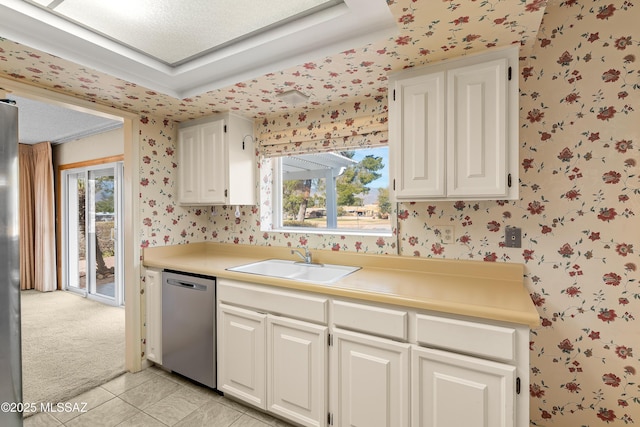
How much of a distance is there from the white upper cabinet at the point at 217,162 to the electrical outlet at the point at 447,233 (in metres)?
1.58

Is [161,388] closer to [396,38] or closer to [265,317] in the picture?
[265,317]

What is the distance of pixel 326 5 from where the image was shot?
1462 mm

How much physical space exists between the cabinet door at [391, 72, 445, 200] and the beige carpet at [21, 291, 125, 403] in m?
2.67

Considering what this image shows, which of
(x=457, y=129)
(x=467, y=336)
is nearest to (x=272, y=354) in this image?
(x=467, y=336)

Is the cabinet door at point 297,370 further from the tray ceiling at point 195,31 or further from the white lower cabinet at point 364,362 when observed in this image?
the tray ceiling at point 195,31

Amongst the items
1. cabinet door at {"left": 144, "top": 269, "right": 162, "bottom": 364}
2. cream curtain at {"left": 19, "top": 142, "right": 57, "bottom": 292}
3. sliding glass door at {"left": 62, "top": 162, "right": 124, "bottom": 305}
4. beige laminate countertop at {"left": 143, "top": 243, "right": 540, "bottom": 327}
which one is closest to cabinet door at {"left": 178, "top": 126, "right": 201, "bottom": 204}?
beige laminate countertop at {"left": 143, "top": 243, "right": 540, "bottom": 327}

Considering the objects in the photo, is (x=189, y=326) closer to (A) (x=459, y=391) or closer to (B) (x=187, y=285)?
(B) (x=187, y=285)

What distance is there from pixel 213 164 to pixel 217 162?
0.15 feet

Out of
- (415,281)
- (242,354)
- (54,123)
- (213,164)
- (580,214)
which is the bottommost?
(242,354)

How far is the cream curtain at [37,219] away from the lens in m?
4.73

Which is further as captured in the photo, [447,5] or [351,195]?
[351,195]

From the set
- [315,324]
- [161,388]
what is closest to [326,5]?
[315,324]

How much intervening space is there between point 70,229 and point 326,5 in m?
5.21

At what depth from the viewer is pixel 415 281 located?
1.80 m
